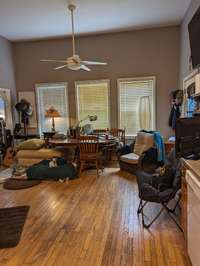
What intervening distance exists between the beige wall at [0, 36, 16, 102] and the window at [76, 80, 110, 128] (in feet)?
6.54

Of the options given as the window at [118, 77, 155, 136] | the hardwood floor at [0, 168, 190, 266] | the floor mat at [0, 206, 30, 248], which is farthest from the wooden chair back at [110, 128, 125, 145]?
the floor mat at [0, 206, 30, 248]

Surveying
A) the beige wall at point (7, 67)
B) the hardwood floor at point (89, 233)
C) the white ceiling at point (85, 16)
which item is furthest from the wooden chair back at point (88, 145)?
the beige wall at point (7, 67)

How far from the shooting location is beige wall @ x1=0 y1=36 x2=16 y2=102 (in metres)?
5.88

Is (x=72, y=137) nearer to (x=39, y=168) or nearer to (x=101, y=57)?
(x=39, y=168)

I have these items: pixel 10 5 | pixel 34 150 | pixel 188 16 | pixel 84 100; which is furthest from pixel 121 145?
pixel 10 5

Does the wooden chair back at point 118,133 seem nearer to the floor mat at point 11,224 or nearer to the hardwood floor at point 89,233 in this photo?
the hardwood floor at point 89,233

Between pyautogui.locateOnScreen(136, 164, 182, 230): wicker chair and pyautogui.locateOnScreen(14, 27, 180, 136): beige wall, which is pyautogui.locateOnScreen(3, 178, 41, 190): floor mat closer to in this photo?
pyautogui.locateOnScreen(136, 164, 182, 230): wicker chair

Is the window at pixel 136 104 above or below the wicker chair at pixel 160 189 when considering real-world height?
above

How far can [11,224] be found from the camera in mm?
2789

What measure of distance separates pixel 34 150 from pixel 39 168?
863 mm

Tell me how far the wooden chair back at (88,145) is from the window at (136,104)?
1.63 m

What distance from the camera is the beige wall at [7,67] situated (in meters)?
5.88

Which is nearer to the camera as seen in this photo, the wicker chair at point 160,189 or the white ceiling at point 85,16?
the wicker chair at point 160,189

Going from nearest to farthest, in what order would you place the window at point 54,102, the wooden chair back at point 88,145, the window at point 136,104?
the wooden chair back at point 88,145
the window at point 136,104
the window at point 54,102
